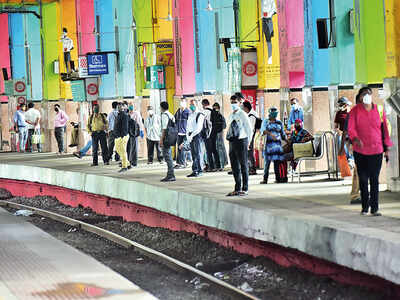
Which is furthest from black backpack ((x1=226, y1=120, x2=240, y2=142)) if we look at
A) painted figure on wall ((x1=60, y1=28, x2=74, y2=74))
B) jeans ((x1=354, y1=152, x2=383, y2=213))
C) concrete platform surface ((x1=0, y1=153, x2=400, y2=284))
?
painted figure on wall ((x1=60, y1=28, x2=74, y2=74))

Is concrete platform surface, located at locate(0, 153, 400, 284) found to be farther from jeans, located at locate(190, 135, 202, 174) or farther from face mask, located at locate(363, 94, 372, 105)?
face mask, located at locate(363, 94, 372, 105)

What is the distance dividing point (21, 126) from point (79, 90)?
4.54 metres

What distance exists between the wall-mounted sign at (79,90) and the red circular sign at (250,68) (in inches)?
495

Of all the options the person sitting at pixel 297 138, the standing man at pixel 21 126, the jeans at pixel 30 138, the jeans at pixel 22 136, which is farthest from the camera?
the jeans at pixel 22 136

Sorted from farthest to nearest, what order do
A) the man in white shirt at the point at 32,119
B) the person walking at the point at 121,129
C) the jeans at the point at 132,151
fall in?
the man in white shirt at the point at 32,119 → the jeans at the point at 132,151 → the person walking at the point at 121,129

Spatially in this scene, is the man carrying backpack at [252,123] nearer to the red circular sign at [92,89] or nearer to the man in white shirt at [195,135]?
the man in white shirt at [195,135]

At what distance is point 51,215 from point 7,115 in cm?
2377

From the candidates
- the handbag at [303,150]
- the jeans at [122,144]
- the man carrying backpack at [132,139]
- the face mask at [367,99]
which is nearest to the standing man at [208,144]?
the jeans at [122,144]

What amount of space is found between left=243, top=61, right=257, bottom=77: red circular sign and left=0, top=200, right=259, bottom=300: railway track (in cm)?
613

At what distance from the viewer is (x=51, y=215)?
79.4ft

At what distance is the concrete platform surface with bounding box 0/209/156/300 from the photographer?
36.7 ft

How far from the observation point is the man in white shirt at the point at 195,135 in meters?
21.3

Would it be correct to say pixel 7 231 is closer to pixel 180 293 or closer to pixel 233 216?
pixel 233 216

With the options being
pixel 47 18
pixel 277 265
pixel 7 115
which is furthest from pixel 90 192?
pixel 7 115
